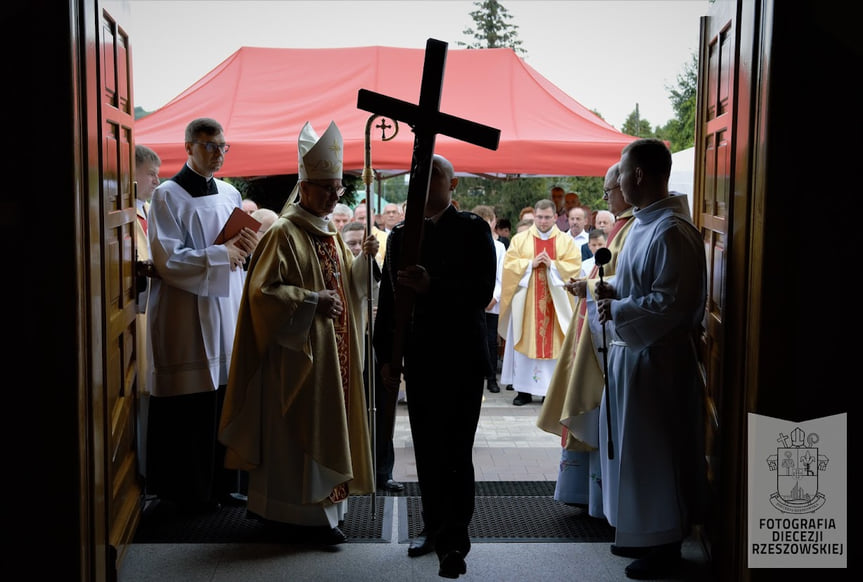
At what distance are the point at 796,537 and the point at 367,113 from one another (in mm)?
7367

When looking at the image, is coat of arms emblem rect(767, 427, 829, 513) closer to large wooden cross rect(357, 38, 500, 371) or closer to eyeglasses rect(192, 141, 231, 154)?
large wooden cross rect(357, 38, 500, 371)

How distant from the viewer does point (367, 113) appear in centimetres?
984

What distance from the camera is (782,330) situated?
3262 mm

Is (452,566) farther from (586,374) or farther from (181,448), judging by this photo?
(181,448)

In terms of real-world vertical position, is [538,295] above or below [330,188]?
below

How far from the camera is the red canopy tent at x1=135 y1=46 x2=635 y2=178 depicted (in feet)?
29.1

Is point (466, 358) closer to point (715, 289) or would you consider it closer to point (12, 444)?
point (715, 289)

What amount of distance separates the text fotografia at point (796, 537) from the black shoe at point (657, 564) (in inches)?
29.6

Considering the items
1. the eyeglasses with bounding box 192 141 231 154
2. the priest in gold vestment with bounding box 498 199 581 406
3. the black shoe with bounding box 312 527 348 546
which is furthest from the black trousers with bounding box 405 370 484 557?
the priest in gold vestment with bounding box 498 199 581 406

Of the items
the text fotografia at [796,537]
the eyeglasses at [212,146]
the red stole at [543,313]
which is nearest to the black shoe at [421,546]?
the text fotografia at [796,537]

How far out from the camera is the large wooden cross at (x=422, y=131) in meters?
3.81

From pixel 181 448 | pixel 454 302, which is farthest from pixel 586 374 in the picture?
pixel 181 448

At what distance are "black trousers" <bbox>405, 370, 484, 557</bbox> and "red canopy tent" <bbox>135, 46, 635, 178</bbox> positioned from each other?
15.7ft

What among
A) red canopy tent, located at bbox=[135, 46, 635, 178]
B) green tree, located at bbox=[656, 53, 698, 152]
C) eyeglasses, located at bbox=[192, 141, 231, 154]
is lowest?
eyeglasses, located at bbox=[192, 141, 231, 154]
